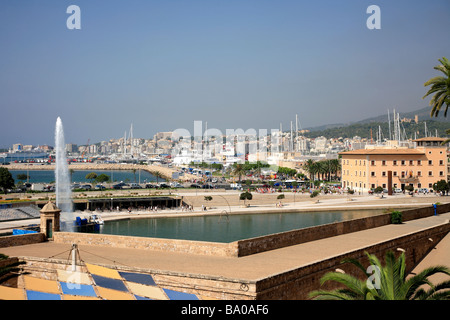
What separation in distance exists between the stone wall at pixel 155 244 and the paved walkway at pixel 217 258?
0.20m

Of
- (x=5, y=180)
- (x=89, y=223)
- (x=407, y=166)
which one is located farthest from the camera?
(x=407, y=166)

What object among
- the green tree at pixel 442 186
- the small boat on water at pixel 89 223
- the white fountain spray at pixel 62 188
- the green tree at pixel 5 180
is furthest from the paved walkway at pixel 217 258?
the green tree at pixel 5 180

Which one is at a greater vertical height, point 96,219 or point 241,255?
point 241,255

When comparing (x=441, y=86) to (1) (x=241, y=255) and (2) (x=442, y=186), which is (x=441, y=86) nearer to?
(1) (x=241, y=255)

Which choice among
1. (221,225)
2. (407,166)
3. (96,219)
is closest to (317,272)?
(221,225)

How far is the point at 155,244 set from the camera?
11.8m

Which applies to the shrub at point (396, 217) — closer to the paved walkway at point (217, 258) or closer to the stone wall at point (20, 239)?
the paved walkway at point (217, 258)

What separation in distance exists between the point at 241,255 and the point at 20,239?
6602 mm

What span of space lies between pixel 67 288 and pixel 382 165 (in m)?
40.4

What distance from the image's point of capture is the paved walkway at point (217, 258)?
30.6ft

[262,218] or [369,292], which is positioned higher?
[369,292]

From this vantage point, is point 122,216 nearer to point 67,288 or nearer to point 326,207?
point 326,207

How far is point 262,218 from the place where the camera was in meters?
33.3
